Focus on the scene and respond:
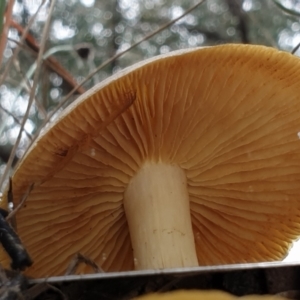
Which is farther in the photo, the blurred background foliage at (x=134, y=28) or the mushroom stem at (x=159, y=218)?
the blurred background foliage at (x=134, y=28)

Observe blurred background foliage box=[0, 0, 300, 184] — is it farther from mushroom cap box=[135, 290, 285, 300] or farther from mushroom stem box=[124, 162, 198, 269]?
mushroom cap box=[135, 290, 285, 300]

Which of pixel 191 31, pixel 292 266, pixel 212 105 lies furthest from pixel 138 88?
pixel 191 31

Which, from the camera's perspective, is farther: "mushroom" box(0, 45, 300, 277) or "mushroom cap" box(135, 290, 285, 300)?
"mushroom" box(0, 45, 300, 277)

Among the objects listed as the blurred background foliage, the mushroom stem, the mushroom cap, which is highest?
the blurred background foliage

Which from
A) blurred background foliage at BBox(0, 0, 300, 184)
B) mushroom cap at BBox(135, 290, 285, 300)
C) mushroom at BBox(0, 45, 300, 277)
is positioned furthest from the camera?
blurred background foliage at BBox(0, 0, 300, 184)

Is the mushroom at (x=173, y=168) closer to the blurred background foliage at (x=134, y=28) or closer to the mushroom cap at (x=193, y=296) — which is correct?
the mushroom cap at (x=193, y=296)

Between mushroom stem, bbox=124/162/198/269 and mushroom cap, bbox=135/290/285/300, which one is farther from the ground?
mushroom stem, bbox=124/162/198/269

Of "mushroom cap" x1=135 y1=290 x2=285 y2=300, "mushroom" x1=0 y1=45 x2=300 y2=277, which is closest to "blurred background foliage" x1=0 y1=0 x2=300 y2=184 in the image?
"mushroom" x1=0 y1=45 x2=300 y2=277

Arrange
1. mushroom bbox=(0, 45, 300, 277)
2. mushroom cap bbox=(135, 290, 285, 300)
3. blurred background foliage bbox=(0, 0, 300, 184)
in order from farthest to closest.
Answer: blurred background foliage bbox=(0, 0, 300, 184) → mushroom bbox=(0, 45, 300, 277) → mushroom cap bbox=(135, 290, 285, 300)

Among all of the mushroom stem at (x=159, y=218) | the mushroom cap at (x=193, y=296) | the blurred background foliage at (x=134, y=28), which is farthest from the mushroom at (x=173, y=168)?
the blurred background foliage at (x=134, y=28)
